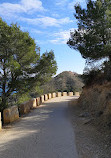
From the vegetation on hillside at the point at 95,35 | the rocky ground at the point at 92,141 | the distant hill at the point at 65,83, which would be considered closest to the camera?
the rocky ground at the point at 92,141

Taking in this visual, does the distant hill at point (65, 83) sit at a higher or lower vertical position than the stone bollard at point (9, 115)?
higher

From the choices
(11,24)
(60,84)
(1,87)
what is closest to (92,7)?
(11,24)

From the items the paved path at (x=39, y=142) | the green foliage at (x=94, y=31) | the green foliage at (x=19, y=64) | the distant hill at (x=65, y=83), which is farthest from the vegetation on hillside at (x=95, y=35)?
the distant hill at (x=65, y=83)

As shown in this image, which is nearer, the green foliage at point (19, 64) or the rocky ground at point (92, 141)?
the rocky ground at point (92, 141)

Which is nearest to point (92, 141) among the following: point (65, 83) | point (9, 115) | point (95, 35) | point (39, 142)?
point (39, 142)

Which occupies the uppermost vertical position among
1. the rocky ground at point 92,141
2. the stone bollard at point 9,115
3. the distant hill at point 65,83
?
the distant hill at point 65,83

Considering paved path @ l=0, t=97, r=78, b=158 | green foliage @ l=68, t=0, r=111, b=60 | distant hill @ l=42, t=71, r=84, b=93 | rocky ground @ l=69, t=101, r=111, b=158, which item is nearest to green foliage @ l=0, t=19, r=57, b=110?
green foliage @ l=68, t=0, r=111, b=60

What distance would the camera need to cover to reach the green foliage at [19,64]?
12.9 metres

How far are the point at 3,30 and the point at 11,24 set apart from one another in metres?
1.15

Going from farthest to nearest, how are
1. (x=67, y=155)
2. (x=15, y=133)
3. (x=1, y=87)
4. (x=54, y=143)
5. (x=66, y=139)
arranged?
(x=1, y=87) → (x=15, y=133) → (x=66, y=139) → (x=54, y=143) → (x=67, y=155)

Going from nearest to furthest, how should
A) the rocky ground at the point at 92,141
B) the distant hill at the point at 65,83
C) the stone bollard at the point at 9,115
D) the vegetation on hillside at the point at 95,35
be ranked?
the rocky ground at the point at 92,141 → the stone bollard at the point at 9,115 → the vegetation on hillside at the point at 95,35 → the distant hill at the point at 65,83

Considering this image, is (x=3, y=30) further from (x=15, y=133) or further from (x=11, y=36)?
(x=15, y=133)

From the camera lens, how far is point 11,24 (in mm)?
13617

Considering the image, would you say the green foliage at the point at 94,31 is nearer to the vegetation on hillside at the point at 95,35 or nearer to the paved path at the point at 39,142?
the vegetation on hillside at the point at 95,35
